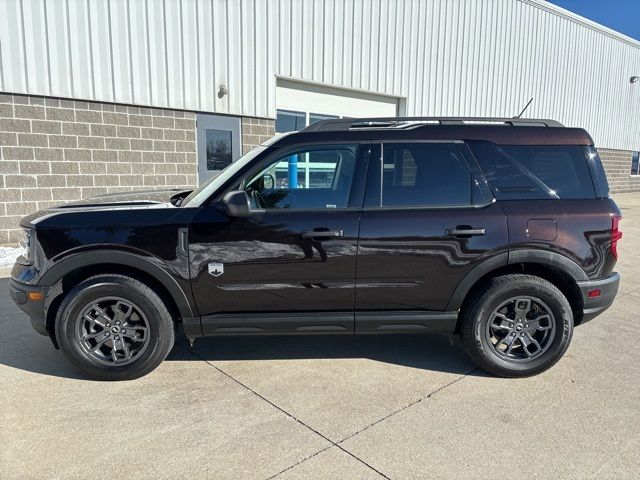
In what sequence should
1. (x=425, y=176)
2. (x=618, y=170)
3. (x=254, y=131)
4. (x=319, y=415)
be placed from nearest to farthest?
(x=319, y=415)
(x=425, y=176)
(x=254, y=131)
(x=618, y=170)

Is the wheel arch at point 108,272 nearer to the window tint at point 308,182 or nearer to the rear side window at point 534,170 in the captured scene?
the window tint at point 308,182

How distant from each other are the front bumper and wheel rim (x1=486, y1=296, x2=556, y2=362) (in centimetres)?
334

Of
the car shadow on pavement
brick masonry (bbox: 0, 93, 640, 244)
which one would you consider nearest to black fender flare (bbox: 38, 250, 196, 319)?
the car shadow on pavement

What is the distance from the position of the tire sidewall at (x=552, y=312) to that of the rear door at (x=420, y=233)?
0.25 meters

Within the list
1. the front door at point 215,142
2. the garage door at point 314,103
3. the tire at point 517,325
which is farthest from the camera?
the garage door at point 314,103

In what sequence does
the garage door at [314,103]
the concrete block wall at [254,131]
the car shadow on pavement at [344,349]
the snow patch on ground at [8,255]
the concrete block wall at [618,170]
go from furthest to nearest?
the concrete block wall at [618,170] → the garage door at [314,103] → the concrete block wall at [254,131] → the snow patch on ground at [8,255] → the car shadow on pavement at [344,349]

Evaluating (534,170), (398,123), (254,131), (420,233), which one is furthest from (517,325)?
(254,131)

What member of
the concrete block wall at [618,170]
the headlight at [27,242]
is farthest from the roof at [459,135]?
the concrete block wall at [618,170]

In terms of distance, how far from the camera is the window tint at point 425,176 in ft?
10.6

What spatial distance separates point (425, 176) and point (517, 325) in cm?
138

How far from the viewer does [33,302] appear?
309 centimetres

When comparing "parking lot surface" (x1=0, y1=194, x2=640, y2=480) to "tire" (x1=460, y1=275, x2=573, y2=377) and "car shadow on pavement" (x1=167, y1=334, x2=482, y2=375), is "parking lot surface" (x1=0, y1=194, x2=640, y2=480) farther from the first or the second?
"tire" (x1=460, y1=275, x2=573, y2=377)

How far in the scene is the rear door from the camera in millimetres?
3148

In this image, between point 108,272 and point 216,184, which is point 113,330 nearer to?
point 108,272
